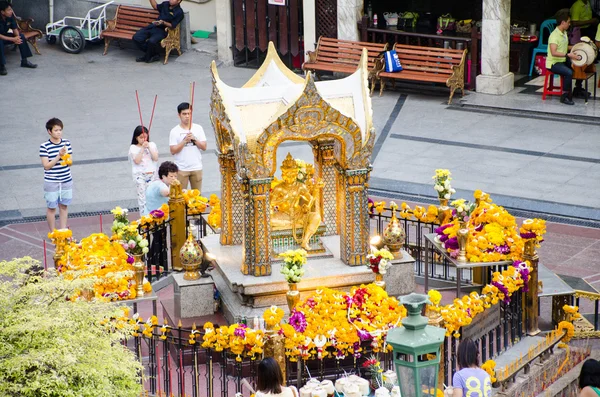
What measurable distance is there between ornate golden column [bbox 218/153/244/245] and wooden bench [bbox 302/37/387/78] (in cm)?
1044

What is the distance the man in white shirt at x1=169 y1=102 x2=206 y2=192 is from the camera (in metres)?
14.8

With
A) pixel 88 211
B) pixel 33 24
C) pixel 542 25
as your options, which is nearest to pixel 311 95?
pixel 88 211

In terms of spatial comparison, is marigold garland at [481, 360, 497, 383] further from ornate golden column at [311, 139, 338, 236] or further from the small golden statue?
ornate golden column at [311, 139, 338, 236]

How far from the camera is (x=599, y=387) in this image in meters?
9.02

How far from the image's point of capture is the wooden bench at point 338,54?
23.0 m

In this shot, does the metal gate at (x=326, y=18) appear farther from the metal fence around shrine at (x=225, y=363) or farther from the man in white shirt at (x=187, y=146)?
the metal fence around shrine at (x=225, y=363)

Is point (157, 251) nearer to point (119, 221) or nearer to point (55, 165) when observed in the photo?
point (119, 221)

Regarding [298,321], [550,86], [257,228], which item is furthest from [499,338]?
[550,86]

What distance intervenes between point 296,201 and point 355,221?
0.67 metres

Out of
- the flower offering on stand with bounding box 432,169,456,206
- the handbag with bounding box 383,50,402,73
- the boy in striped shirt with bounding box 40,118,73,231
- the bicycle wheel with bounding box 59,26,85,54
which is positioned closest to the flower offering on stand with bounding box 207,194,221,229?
the boy in striped shirt with bounding box 40,118,73,231

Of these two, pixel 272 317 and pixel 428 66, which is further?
pixel 428 66

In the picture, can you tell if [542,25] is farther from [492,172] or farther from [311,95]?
[311,95]

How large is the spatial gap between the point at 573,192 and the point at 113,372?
9867 mm

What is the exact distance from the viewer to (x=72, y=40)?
2694 cm
